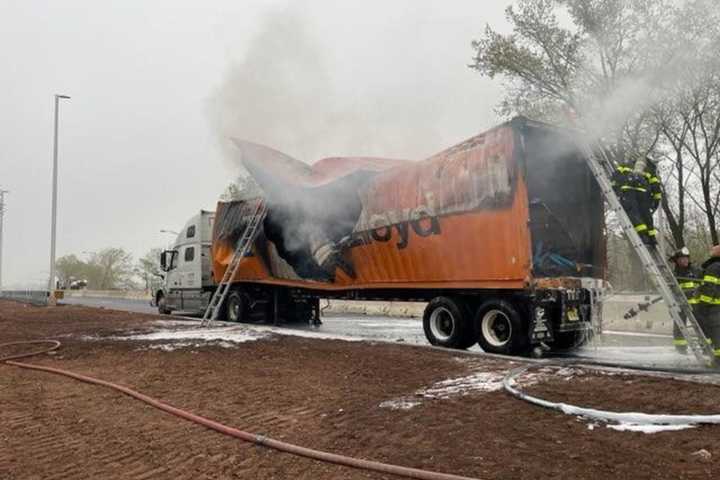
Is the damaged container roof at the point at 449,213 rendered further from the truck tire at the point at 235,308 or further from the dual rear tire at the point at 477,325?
the truck tire at the point at 235,308

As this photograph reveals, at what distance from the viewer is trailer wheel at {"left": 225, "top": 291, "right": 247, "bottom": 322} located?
604 inches

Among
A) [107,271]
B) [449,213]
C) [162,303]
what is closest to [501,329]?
[449,213]

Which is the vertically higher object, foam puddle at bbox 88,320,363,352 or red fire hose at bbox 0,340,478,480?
foam puddle at bbox 88,320,363,352

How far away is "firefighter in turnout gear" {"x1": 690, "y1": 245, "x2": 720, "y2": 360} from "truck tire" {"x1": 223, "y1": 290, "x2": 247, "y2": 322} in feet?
35.0

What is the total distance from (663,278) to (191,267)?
13334mm

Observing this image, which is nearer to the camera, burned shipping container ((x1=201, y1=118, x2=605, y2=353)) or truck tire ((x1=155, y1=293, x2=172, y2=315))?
burned shipping container ((x1=201, y1=118, x2=605, y2=353))

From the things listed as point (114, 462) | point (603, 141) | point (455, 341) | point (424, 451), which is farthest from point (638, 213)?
point (114, 462)

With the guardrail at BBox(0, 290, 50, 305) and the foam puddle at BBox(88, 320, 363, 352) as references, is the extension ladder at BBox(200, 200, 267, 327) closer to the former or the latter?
the foam puddle at BBox(88, 320, 363, 352)

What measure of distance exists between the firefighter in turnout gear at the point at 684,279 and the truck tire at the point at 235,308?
10115 mm

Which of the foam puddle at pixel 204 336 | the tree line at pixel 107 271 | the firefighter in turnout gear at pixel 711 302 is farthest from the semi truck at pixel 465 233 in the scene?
the tree line at pixel 107 271

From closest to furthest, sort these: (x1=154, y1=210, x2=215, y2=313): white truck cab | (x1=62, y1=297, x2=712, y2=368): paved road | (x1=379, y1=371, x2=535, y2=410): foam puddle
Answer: (x1=379, y1=371, x2=535, y2=410): foam puddle < (x1=62, y1=297, x2=712, y2=368): paved road < (x1=154, y1=210, x2=215, y2=313): white truck cab

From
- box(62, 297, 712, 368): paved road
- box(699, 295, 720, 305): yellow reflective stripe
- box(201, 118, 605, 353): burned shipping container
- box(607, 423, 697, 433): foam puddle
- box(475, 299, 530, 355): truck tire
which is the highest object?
box(201, 118, 605, 353): burned shipping container

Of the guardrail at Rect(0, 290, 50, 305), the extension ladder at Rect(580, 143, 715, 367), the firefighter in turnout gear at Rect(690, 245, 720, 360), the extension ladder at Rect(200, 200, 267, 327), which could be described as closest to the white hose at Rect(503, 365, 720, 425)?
the extension ladder at Rect(580, 143, 715, 367)

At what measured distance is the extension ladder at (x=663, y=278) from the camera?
737cm
